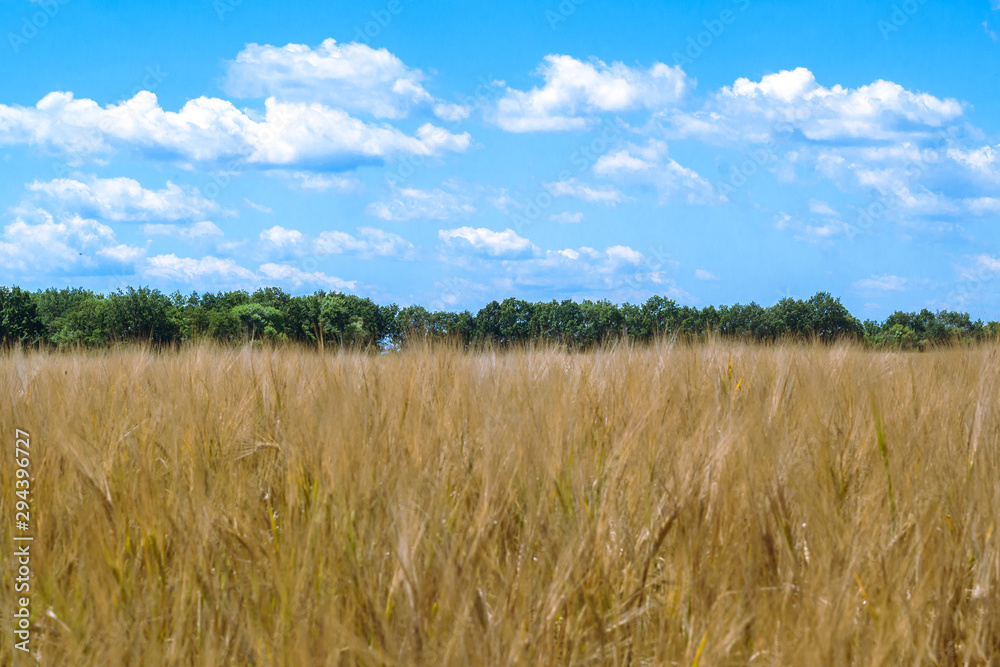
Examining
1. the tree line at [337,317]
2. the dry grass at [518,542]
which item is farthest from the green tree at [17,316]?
the dry grass at [518,542]

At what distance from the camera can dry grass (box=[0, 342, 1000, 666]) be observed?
1.13m

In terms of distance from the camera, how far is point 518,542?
157 cm

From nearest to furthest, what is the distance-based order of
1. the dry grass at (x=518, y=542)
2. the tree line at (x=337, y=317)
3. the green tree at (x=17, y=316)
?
the dry grass at (x=518, y=542) → the tree line at (x=337, y=317) → the green tree at (x=17, y=316)

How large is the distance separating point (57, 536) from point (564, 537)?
4.04 feet

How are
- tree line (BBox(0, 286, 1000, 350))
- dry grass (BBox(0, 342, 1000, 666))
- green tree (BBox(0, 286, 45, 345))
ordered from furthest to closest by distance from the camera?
green tree (BBox(0, 286, 45, 345)) → tree line (BBox(0, 286, 1000, 350)) → dry grass (BBox(0, 342, 1000, 666))

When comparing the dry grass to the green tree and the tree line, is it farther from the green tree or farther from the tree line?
the green tree

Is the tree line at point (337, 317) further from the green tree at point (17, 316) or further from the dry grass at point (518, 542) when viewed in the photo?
the dry grass at point (518, 542)

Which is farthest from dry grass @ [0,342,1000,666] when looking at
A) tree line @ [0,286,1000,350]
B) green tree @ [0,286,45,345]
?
green tree @ [0,286,45,345]

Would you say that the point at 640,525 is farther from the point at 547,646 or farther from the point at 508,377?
the point at 508,377

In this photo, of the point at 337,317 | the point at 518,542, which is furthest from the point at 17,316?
the point at 518,542

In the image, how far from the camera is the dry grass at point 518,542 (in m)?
1.13

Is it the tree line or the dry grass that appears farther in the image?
the tree line

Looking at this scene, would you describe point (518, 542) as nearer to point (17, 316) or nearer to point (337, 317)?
point (337, 317)

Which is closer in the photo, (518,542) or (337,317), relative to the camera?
(518,542)
